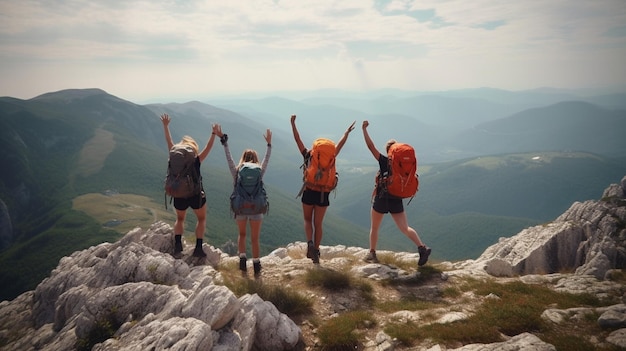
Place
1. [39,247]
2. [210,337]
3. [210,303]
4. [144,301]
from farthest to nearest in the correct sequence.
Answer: [39,247]
[144,301]
[210,303]
[210,337]

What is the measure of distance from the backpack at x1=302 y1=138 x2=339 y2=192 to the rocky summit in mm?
3132

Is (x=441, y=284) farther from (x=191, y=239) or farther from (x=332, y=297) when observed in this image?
(x=191, y=239)

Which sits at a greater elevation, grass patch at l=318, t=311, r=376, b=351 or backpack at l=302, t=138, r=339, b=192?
backpack at l=302, t=138, r=339, b=192

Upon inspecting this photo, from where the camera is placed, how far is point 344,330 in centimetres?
791

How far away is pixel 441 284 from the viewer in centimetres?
1186

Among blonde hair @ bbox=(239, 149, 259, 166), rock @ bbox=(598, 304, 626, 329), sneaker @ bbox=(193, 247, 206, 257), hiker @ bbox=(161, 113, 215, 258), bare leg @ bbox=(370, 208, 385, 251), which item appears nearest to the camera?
rock @ bbox=(598, 304, 626, 329)

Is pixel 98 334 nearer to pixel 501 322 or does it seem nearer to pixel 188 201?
pixel 188 201

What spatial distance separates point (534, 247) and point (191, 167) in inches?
1051

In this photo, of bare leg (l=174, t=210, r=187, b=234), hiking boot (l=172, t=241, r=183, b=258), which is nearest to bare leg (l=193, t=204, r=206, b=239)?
bare leg (l=174, t=210, r=187, b=234)

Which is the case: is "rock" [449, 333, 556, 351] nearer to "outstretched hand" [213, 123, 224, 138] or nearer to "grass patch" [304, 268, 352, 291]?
"grass patch" [304, 268, 352, 291]

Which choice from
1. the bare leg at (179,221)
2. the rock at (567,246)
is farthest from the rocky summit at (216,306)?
the rock at (567,246)

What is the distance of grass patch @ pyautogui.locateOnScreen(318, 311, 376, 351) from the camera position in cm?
759

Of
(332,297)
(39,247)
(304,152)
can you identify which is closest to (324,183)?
(304,152)

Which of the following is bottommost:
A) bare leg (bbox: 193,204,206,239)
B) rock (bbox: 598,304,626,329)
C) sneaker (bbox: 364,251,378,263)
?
sneaker (bbox: 364,251,378,263)
